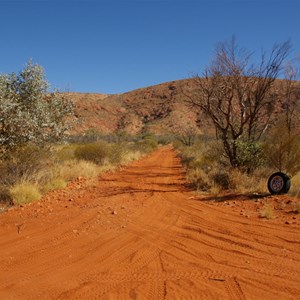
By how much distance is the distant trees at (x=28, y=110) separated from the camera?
1137 cm

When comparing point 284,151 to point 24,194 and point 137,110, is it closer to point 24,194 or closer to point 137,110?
point 24,194

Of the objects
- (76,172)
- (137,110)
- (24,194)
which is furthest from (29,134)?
(137,110)

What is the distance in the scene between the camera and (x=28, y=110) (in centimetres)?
1215

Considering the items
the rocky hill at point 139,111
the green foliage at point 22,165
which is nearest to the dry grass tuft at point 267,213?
the green foliage at point 22,165

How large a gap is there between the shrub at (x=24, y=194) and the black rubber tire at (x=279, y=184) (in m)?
7.12

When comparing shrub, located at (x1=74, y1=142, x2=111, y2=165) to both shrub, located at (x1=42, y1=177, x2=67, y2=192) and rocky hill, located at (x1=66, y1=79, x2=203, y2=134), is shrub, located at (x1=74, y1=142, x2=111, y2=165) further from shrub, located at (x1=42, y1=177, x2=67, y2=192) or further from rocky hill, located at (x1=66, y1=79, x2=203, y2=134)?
rocky hill, located at (x1=66, y1=79, x2=203, y2=134)

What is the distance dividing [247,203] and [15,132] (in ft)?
24.8

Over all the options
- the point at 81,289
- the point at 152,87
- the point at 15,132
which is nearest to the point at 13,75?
the point at 15,132

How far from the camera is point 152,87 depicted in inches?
4624

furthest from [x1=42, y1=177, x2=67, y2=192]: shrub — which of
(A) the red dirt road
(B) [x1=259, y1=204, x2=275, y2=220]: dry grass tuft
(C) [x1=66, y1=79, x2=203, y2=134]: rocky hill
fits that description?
(C) [x1=66, y1=79, x2=203, y2=134]: rocky hill

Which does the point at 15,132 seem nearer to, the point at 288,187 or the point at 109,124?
the point at 288,187

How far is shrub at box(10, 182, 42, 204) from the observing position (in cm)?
1055

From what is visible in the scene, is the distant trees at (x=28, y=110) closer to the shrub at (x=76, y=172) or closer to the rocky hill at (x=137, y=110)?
the shrub at (x=76, y=172)

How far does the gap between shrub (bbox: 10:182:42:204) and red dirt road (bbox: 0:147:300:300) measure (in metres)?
0.45
